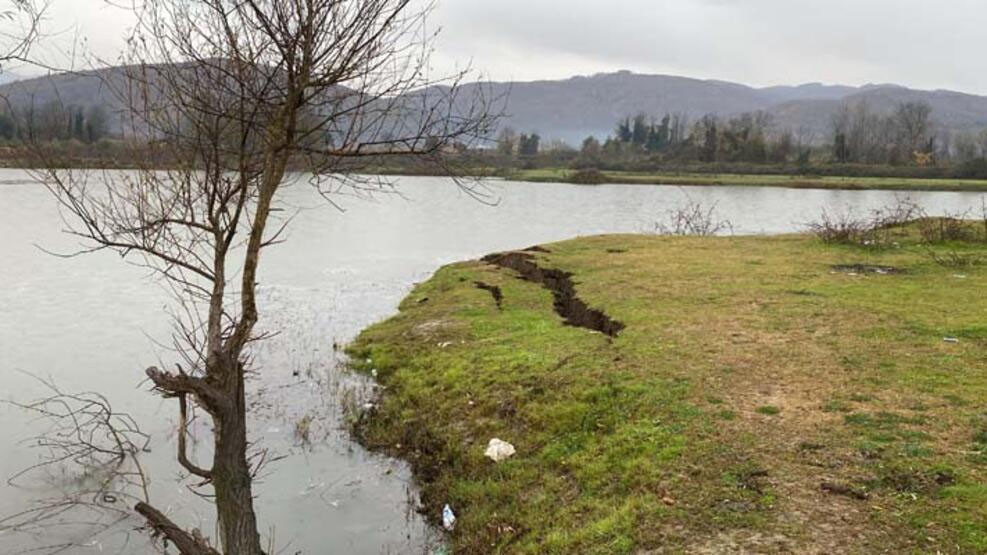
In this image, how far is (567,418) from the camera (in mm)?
9062

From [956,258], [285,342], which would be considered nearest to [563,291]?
[285,342]

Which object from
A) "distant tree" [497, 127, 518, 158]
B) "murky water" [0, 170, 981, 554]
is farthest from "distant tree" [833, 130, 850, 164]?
"distant tree" [497, 127, 518, 158]

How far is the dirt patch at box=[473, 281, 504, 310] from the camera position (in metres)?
16.6

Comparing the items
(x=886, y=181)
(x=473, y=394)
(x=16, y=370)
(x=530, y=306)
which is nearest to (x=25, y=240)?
(x=16, y=370)

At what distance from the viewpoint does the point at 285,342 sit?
16.3 m

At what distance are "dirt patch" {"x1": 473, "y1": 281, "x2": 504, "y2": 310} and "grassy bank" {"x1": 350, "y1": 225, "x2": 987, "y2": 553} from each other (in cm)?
30

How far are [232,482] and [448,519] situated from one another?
2.52m

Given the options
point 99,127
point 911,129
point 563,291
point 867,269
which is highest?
point 911,129

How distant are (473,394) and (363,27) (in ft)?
19.6

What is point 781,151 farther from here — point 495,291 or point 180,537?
point 180,537

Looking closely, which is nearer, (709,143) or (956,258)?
(956,258)

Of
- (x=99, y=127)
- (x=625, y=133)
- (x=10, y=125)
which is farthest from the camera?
(x=625, y=133)

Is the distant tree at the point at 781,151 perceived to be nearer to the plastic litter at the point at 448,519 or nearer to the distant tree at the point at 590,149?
the distant tree at the point at 590,149

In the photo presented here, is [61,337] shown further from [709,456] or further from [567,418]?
[709,456]
